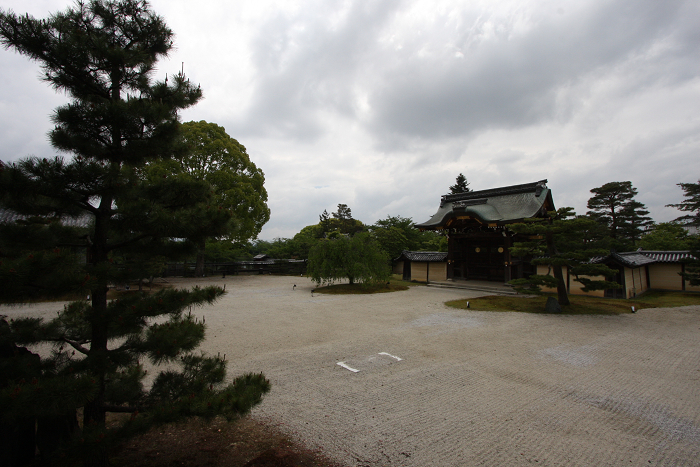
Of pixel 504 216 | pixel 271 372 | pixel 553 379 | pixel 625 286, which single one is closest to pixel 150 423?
pixel 271 372

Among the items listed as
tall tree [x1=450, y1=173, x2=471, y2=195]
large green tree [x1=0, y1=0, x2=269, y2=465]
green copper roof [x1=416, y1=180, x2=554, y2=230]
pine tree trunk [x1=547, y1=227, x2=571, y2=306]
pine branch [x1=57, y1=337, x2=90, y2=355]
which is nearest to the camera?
large green tree [x1=0, y1=0, x2=269, y2=465]

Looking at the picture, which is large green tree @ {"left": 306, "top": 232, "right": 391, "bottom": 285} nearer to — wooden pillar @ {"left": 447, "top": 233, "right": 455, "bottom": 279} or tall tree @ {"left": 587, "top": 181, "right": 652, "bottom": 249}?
wooden pillar @ {"left": 447, "top": 233, "right": 455, "bottom": 279}

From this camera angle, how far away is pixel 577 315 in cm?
941

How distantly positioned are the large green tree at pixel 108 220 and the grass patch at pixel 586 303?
9769 mm

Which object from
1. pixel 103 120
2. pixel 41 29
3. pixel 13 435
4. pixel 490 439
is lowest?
pixel 490 439

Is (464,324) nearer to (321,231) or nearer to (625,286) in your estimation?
(625,286)

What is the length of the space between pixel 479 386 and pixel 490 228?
1362cm

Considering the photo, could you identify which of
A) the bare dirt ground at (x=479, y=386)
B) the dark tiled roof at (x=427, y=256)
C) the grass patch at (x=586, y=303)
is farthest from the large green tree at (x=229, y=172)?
the grass patch at (x=586, y=303)

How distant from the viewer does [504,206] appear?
56.5 feet

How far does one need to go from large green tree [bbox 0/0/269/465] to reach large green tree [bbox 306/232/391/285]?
12.0 metres

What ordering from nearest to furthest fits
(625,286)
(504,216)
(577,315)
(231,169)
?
(577,315) < (625,286) < (504,216) < (231,169)

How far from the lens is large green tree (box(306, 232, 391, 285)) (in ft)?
49.4

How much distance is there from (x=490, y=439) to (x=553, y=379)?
2.25 m

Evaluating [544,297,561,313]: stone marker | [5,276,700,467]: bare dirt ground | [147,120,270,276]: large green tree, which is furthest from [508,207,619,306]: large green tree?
[147,120,270,276]: large green tree
